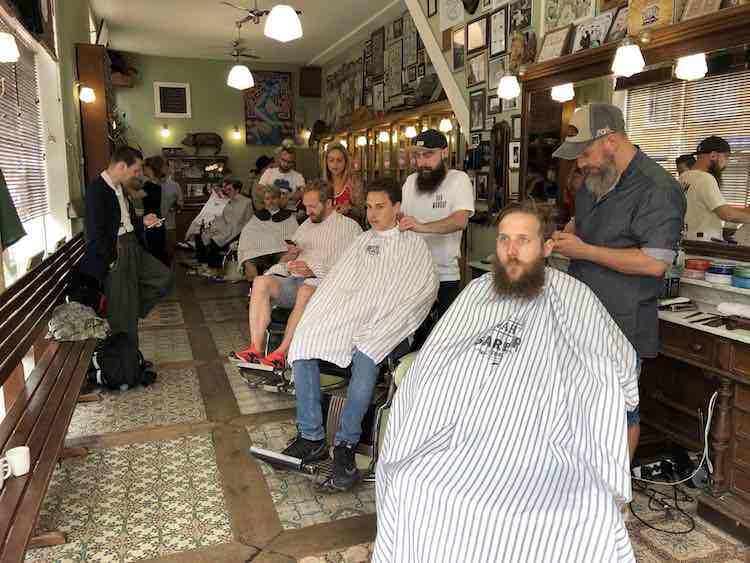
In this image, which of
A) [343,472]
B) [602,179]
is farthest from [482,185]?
[343,472]

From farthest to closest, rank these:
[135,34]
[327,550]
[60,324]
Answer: [135,34] < [60,324] < [327,550]

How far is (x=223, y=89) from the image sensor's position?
11.5 m

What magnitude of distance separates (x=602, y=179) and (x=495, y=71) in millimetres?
2205

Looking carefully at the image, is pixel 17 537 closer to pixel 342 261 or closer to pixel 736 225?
pixel 342 261

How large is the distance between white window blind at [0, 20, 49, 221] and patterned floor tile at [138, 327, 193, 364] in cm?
120

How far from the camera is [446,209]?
10.4 feet

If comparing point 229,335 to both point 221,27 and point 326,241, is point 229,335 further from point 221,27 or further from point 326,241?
point 221,27

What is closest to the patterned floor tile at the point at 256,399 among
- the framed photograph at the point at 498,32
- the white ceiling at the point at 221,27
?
the framed photograph at the point at 498,32

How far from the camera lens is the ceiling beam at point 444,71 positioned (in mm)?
4703

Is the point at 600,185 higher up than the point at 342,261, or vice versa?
the point at 600,185

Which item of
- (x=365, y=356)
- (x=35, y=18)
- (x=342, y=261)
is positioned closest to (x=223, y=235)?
(x=35, y=18)

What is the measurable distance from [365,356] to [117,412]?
5.47ft

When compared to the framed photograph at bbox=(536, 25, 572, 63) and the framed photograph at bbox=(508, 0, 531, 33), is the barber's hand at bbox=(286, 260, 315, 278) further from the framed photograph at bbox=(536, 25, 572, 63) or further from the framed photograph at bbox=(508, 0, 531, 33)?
the framed photograph at bbox=(508, 0, 531, 33)

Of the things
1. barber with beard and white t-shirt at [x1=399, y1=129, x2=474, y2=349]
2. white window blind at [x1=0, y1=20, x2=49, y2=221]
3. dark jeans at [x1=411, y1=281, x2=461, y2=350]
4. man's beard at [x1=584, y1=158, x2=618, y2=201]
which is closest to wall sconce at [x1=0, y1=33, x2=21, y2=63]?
white window blind at [x1=0, y1=20, x2=49, y2=221]
